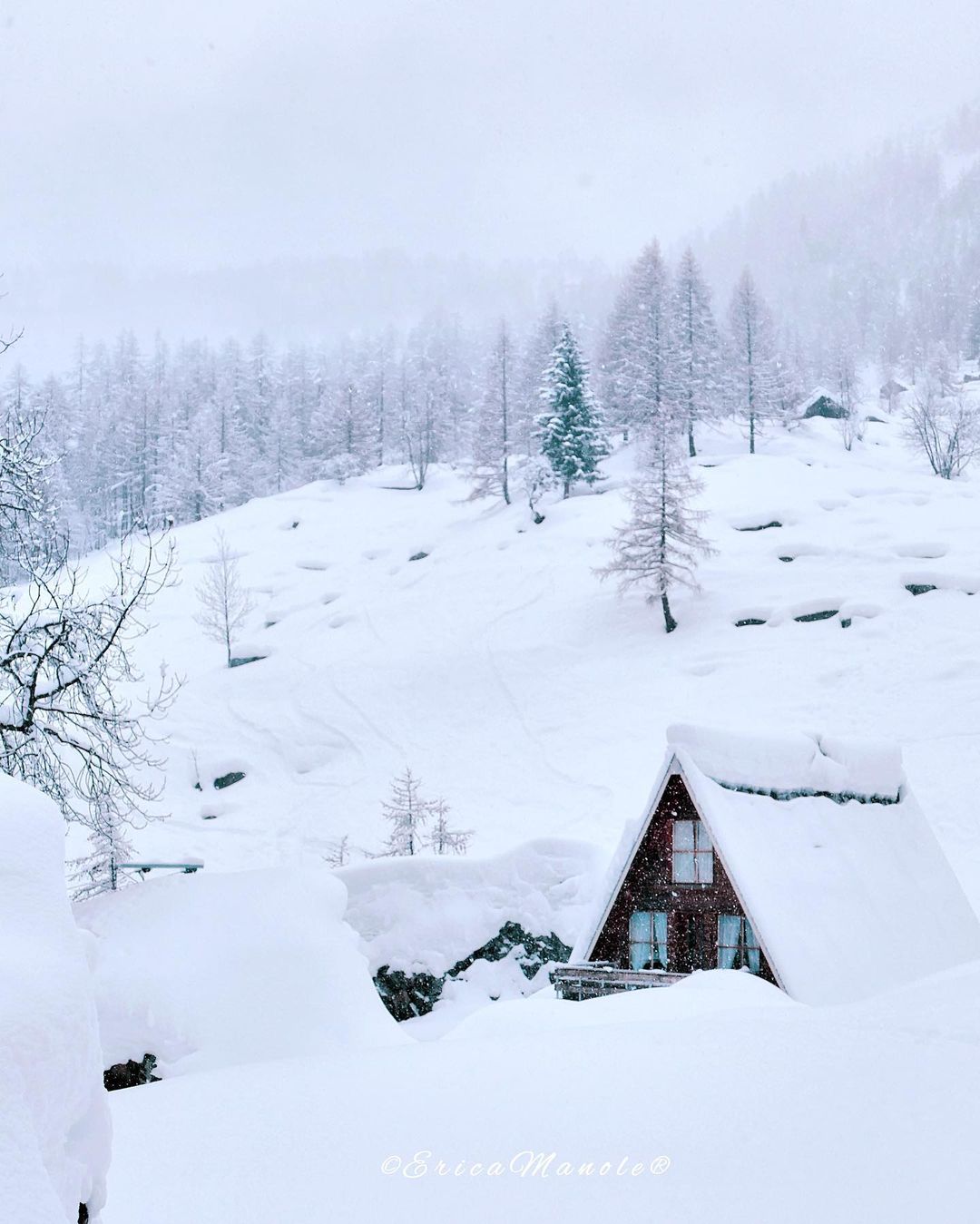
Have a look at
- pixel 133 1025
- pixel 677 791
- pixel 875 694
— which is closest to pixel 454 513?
pixel 875 694

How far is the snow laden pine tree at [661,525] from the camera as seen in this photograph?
121 feet

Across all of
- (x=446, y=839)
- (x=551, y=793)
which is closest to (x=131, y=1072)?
(x=446, y=839)

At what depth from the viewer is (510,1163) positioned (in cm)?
458

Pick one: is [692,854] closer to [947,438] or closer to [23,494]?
[23,494]

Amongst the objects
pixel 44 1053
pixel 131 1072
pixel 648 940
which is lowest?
pixel 648 940

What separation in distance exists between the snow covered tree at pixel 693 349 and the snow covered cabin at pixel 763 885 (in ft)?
156

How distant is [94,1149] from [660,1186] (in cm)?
243

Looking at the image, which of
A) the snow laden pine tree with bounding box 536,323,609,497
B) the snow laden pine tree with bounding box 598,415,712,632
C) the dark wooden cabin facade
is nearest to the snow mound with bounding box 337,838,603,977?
the dark wooden cabin facade

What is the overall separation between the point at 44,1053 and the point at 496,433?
55862 millimetres

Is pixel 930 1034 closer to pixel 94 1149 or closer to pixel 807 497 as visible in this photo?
pixel 94 1149

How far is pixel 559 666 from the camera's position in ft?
119

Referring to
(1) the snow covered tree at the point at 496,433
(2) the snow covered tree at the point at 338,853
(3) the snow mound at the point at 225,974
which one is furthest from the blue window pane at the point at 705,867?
(1) the snow covered tree at the point at 496,433

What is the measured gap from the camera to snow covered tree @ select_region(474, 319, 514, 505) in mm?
56188

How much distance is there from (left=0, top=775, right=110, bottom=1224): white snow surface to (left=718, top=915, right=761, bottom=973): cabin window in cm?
1125
